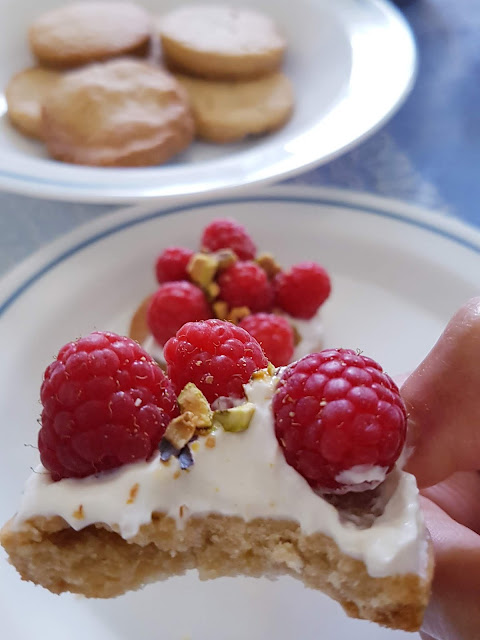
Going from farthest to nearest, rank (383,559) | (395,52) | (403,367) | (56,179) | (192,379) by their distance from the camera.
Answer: (395,52) < (56,179) < (403,367) < (192,379) < (383,559)

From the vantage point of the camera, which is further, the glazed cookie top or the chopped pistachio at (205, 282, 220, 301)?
the glazed cookie top

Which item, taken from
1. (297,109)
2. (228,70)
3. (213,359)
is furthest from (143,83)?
(213,359)

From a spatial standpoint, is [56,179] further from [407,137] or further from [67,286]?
[407,137]

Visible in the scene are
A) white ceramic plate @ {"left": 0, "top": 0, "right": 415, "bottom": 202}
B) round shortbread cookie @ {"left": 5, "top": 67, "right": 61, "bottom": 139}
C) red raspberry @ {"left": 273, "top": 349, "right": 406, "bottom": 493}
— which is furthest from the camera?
round shortbread cookie @ {"left": 5, "top": 67, "right": 61, "bottom": 139}

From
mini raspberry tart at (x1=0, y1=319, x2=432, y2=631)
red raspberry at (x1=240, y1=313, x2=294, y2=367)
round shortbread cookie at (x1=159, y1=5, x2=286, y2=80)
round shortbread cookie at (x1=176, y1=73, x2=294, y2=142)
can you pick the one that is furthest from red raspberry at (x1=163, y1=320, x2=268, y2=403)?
round shortbread cookie at (x1=159, y1=5, x2=286, y2=80)

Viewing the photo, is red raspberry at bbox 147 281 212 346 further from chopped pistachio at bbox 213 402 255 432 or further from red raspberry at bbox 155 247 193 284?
chopped pistachio at bbox 213 402 255 432

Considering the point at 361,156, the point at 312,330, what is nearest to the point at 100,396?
the point at 312,330
